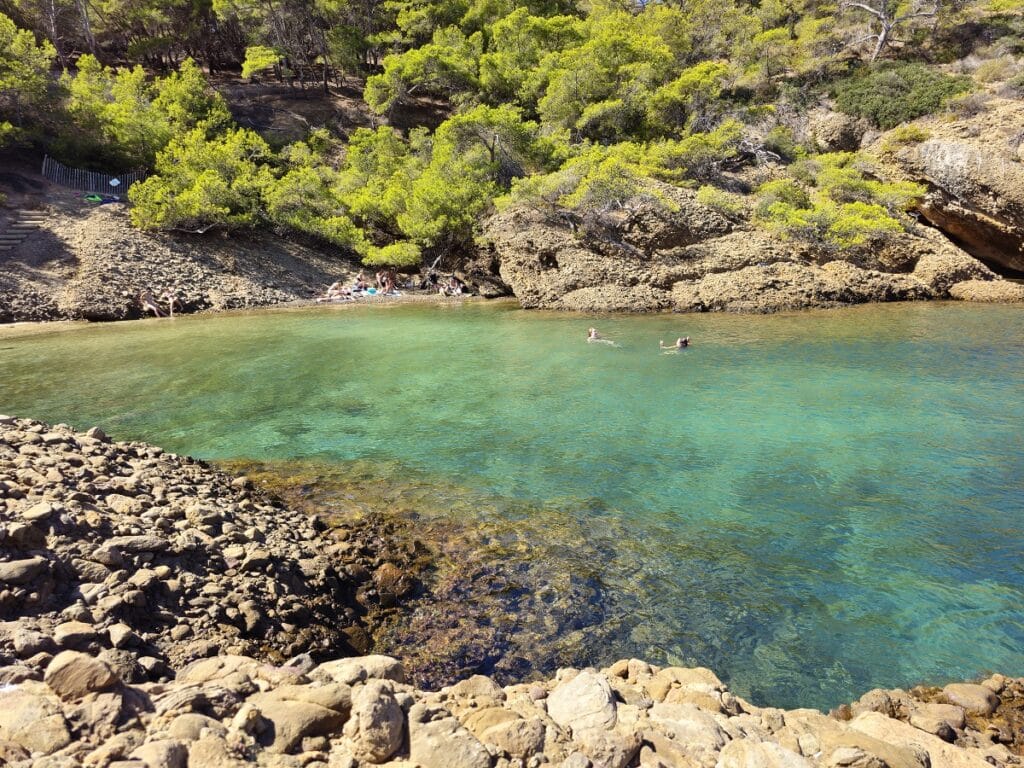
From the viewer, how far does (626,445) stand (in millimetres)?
9000

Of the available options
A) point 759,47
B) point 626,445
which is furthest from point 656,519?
point 759,47

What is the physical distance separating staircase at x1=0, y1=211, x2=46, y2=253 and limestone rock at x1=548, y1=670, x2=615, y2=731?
28.0 metres

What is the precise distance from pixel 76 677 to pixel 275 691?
96 cm

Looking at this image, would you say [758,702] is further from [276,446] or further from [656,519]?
[276,446]

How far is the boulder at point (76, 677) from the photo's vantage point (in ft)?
8.71

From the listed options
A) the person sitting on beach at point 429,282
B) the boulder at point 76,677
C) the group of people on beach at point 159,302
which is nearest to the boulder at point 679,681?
the boulder at point 76,677

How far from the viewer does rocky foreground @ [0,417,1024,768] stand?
8.46 feet

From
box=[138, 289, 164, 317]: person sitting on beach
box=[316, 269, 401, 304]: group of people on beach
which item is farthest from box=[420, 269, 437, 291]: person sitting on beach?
box=[138, 289, 164, 317]: person sitting on beach

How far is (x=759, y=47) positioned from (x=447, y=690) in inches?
1634

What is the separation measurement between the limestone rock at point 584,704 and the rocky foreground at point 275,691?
11mm

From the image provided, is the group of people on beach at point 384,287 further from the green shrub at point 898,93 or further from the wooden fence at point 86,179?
the green shrub at point 898,93

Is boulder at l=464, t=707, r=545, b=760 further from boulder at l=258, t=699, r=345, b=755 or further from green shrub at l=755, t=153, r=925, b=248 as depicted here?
green shrub at l=755, t=153, r=925, b=248

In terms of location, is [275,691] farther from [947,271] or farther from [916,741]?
[947,271]

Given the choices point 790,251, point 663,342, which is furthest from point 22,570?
point 790,251
